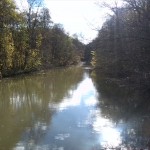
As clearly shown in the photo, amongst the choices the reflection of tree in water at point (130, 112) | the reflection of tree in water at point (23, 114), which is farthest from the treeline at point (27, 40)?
the reflection of tree in water at point (130, 112)

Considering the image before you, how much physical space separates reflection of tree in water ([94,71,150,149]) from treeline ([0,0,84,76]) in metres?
17.6

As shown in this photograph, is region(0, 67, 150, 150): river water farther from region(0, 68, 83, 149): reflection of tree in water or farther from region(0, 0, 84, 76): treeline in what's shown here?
region(0, 0, 84, 76): treeline

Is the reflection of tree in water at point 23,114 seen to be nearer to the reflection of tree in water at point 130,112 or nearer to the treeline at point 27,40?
the reflection of tree in water at point 130,112

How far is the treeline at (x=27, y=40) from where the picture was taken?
42094 millimetres

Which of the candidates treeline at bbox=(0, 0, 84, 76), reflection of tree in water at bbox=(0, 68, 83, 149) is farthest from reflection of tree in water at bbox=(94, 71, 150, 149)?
treeline at bbox=(0, 0, 84, 76)

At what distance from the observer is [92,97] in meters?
25.0

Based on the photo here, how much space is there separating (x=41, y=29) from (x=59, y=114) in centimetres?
4295

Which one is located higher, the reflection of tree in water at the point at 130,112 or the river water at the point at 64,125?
the reflection of tree in water at the point at 130,112

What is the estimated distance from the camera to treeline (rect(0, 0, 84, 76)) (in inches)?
1657

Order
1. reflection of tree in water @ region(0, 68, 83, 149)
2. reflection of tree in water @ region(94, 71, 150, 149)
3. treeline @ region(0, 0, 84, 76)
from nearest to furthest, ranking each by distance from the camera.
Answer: reflection of tree in water @ region(94, 71, 150, 149) < reflection of tree in water @ region(0, 68, 83, 149) < treeline @ region(0, 0, 84, 76)

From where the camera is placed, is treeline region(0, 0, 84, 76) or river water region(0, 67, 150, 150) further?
treeline region(0, 0, 84, 76)

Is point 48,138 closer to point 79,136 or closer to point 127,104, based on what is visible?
point 79,136

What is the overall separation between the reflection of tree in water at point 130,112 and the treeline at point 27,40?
17.6 m

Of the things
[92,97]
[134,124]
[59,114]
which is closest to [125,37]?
[134,124]
